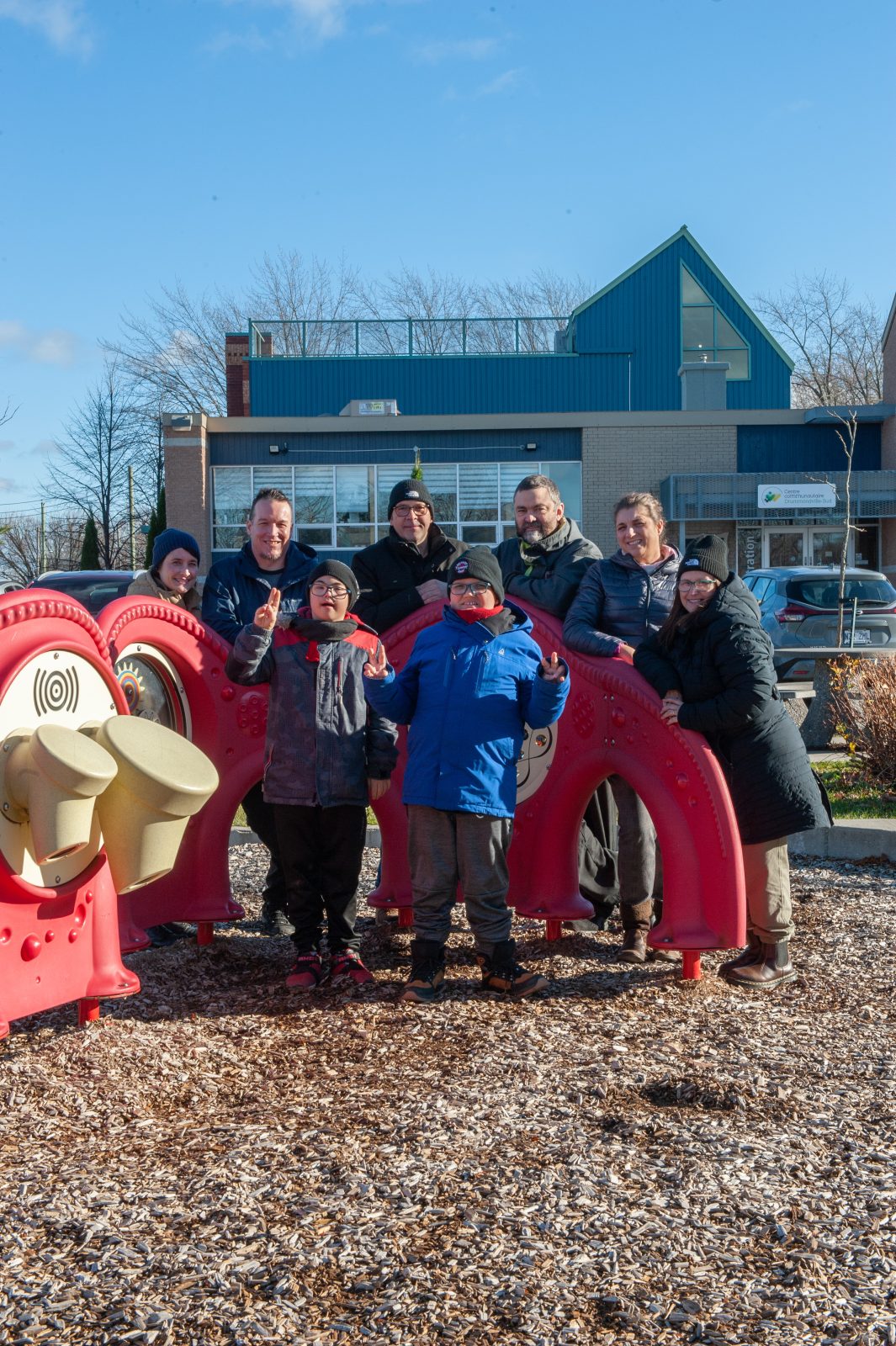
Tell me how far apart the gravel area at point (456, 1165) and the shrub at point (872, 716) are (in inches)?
160

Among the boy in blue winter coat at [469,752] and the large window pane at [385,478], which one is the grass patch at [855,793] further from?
the large window pane at [385,478]

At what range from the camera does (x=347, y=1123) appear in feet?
11.7

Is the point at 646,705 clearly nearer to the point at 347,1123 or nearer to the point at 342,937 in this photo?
the point at 342,937

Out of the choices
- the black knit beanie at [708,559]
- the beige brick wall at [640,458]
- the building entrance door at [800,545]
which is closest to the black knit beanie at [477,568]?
the black knit beanie at [708,559]

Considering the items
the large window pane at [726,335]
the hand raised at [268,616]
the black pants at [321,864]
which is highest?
the large window pane at [726,335]

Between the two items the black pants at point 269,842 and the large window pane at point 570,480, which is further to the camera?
the large window pane at point 570,480

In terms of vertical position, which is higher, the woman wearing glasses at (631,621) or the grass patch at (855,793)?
the woman wearing glasses at (631,621)

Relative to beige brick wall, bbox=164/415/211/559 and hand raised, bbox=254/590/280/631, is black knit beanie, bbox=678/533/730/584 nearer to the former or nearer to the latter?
hand raised, bbox=254/590/280/631

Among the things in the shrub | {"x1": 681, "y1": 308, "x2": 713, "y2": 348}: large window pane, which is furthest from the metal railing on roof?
the shrub

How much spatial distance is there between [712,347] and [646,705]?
113 feet

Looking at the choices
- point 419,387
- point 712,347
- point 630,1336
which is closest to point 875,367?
point 712,347

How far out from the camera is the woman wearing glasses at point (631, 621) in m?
5.47

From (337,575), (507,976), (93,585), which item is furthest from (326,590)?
(93,585)

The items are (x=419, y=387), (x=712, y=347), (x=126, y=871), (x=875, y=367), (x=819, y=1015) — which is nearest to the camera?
(x=126, y=871)
